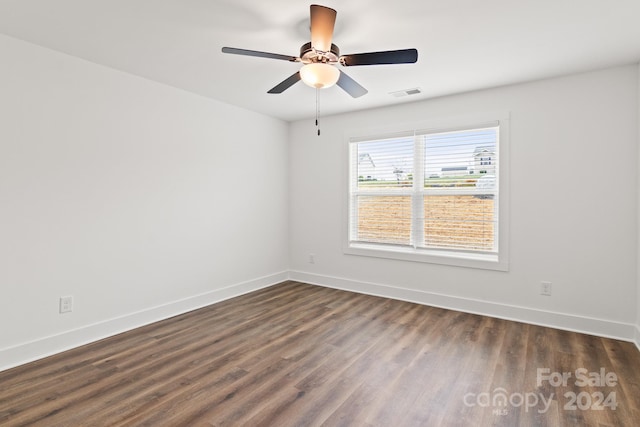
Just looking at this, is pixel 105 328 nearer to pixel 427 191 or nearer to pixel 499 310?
pixel 427 191

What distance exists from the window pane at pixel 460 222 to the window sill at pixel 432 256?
3.7 inches

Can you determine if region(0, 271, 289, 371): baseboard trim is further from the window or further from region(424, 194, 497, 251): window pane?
region(424, 194, 497, 251): window pane

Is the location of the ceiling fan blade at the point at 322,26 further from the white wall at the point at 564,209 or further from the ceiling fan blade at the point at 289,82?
the white wall at the point at 564,209

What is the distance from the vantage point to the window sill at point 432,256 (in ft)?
11.9

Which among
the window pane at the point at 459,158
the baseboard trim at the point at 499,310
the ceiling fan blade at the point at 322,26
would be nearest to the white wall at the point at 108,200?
the baseboard trim at the point at 499,310

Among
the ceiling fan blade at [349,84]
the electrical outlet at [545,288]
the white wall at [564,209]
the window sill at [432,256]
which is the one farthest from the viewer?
the window sill at [432,256]

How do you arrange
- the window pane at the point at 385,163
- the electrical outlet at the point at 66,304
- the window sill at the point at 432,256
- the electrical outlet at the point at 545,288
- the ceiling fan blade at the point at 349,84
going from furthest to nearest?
the window pane at the point at 385,163 < the window sill at the point at 432,256 < the electrical outlet at the point at 545,288 < the electrical outlet at the point at 66,304 < the ceiling fan blade at the point at 349,84

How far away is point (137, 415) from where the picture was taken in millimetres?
1932

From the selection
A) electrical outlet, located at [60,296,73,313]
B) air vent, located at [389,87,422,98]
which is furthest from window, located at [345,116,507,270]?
electrical outlet, located at [60,296,73,313]

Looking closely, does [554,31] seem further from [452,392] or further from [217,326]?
[217,326]

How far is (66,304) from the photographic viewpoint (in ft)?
9.20

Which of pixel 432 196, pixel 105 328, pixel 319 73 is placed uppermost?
pixel 319 73

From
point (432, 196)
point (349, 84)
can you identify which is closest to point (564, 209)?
point (432, 196)

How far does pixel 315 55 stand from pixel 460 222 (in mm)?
2646
